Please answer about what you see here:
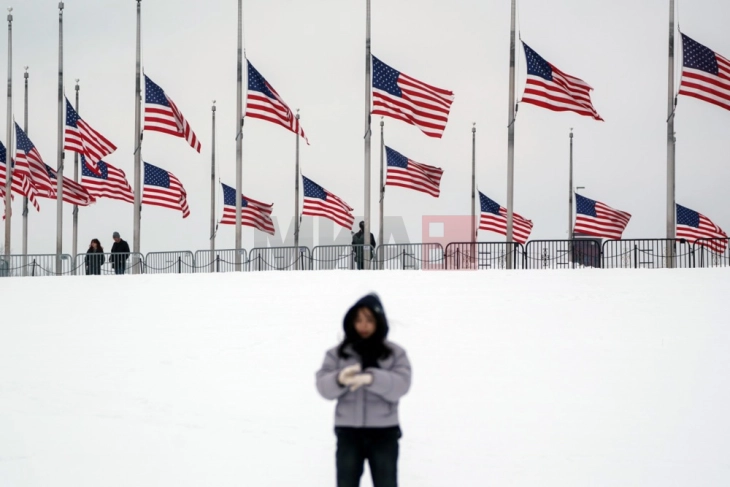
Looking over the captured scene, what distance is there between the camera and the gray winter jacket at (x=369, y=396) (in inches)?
236

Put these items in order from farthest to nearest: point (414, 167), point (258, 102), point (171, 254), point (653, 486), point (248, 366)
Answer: point (171, 254)
point (414, 167)
point (258, 102)
point (248, 366)
point (653, 486)

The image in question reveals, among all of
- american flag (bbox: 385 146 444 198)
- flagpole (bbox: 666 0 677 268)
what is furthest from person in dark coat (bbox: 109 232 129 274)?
flagpole (bbox: 666 0 677 268)

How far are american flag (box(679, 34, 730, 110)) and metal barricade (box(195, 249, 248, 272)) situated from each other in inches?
643

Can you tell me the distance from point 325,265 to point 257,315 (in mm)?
15826

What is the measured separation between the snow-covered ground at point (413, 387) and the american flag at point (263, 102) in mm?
8460

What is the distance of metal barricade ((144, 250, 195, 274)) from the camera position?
40.2 metres

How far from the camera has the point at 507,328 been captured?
18.6m

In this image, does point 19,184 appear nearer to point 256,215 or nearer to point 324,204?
point 256,215

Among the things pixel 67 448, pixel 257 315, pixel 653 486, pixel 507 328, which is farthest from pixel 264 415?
pixel 257 315

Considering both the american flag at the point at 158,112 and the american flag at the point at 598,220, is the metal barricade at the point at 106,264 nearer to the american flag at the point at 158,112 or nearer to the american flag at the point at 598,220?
the american flag at the point at 158,112

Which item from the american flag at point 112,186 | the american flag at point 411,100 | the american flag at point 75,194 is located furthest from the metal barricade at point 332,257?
the american flag at point 75,194

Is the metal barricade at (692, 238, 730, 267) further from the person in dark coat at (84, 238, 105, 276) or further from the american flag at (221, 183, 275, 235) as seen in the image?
the person in dark coat at (84, 238, 105, 276)

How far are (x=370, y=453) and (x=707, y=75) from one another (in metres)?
24.2

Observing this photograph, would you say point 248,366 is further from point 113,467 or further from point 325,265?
point 325,265
